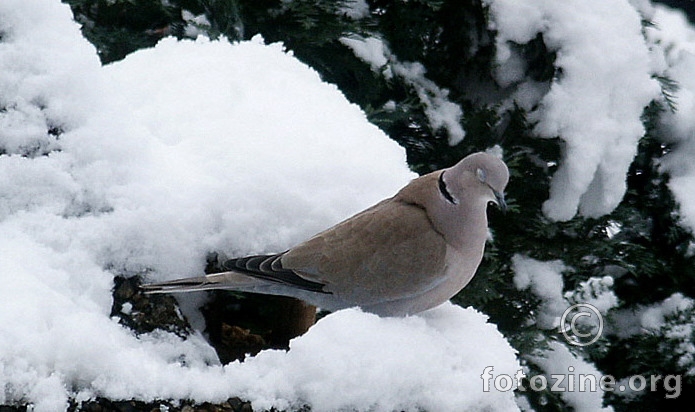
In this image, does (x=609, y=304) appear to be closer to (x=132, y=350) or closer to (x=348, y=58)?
(x=348, y=58)

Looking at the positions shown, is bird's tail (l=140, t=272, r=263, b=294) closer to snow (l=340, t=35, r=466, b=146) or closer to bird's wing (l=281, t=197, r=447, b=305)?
bird's wing (l=281, t=197, r=447, b=305)

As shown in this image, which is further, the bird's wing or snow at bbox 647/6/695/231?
snow at bbox 647/6/695/231

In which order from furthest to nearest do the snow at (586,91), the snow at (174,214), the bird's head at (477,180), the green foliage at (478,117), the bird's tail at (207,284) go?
the green foliage at (478,117)
the snow at (586,91)
the bird's head at (477,180)
the bird's tail at (207,284)
the snow at (174,214)

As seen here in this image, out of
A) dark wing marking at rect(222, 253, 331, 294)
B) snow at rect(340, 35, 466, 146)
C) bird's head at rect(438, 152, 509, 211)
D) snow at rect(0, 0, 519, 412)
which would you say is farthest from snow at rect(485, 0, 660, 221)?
dark wing marking at rect(222, 253, 331, 294)

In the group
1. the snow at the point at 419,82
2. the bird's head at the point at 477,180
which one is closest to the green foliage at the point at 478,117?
the snow at the point at 419,82

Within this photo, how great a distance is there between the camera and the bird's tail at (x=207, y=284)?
6.23 feet

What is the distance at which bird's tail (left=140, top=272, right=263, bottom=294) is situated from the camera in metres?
1.90

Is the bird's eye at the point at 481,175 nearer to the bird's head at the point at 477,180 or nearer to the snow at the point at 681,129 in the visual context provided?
the bird's head at the point at 477,180

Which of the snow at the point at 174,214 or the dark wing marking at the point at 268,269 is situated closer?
the snow at the point at 174,214

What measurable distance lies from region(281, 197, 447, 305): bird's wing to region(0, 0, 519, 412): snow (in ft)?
0.35

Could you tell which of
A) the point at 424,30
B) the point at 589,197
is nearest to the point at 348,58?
the point at 424,30

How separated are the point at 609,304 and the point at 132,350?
2484 mm

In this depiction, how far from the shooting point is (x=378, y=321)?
1893 mm

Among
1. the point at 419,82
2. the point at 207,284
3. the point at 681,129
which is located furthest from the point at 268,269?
the point at 681,129
